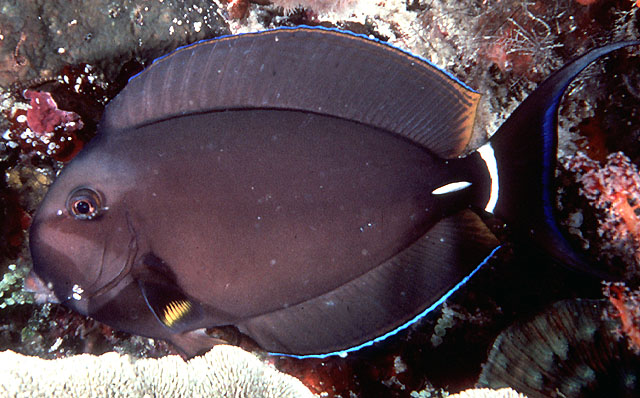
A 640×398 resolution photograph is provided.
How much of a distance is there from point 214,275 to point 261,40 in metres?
0.99

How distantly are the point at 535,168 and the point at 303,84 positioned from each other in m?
0.97

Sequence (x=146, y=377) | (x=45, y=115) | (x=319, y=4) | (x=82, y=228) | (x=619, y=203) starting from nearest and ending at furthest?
(x=82, y=228) → (x=146, y=377) → (x=619, y=203) → (x=45, y=115) → (x=319, y=4)

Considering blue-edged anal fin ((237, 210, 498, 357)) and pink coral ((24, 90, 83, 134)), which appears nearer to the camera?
blue-edged anal fin ((237, 210, 498, 357))

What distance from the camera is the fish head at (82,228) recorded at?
5.63 ft

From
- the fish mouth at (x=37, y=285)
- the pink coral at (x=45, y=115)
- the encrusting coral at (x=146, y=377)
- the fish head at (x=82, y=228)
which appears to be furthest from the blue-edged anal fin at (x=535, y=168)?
the pink coral at (x=45, y=115)

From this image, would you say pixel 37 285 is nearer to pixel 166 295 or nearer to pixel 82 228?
pixel 82 228

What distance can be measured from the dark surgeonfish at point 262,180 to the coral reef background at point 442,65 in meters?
0.69

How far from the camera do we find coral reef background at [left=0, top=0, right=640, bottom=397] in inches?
83.0

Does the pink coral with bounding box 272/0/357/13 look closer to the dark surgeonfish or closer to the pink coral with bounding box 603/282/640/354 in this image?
the dark surgeonfish

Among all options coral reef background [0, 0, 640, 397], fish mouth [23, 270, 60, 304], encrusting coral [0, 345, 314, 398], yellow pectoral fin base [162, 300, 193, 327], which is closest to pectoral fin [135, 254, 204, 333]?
yellow pectoral fin base [162, 300, 193, 327]

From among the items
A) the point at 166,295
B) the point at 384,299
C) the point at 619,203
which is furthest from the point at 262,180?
the point at 619,203

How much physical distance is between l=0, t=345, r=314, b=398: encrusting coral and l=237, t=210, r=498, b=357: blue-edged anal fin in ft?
0.51

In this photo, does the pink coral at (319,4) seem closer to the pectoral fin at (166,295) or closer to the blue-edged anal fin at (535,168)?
the blue-edged anal fin at (535,168)

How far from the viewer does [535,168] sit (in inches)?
63.0
